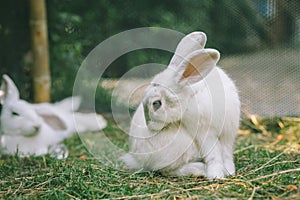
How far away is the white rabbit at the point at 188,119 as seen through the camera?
1869 mm

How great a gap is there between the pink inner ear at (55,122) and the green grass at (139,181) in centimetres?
48

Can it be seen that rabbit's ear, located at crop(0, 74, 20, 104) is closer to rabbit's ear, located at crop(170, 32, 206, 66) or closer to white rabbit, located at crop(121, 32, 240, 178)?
white rabbit, located at crop(121, 32, 240, 178)

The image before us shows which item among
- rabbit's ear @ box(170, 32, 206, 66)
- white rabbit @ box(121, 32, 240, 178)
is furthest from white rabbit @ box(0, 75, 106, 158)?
rabbit's ear @ box(170, 32, 206, 66)

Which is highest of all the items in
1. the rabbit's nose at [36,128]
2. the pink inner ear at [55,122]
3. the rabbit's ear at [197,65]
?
the rabbit's ear at [197,65]

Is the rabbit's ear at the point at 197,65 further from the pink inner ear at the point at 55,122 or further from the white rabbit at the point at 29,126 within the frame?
the pink inner ear at the point at 55,122

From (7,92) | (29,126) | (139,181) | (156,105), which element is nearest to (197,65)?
(156,105)

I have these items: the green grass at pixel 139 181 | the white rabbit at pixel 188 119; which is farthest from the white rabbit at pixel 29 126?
the white rabbit at pixel 188 119

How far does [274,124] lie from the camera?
10.3ft

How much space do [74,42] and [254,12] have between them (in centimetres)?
130

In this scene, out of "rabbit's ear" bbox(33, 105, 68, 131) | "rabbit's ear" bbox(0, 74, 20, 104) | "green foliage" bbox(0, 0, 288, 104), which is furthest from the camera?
"green foliage" bbox(0, 0, 288, 104)

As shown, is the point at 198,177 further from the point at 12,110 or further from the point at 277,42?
the point at 277,42

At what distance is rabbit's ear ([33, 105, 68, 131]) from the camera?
2.84 meters

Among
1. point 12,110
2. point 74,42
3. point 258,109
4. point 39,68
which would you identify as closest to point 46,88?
point 39,68

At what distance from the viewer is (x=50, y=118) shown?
2.92 meters
